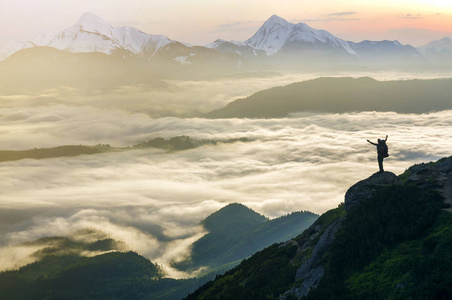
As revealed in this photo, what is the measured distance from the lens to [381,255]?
5109cm

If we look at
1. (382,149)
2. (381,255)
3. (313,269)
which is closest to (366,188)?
(382,149)

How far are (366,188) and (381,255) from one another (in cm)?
1953

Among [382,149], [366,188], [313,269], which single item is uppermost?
[382,149]

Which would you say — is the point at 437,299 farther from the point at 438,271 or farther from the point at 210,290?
the point at 210,290

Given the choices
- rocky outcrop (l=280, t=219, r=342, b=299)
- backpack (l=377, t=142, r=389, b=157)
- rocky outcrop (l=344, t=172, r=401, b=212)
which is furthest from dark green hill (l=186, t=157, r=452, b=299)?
backpack (l=377, t=142, r=389, b=157)

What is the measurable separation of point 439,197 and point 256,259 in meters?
44.1

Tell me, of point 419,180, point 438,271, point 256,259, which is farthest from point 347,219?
point 256,259

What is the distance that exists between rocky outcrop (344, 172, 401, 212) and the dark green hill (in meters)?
0.30

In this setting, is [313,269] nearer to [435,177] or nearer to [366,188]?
[366,188]

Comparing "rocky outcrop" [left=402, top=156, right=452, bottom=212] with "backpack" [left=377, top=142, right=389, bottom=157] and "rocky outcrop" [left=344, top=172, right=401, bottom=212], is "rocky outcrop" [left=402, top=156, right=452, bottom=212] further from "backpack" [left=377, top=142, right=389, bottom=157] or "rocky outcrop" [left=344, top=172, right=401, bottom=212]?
"backpack" [left=377, top=142, right=389, bottom=157]

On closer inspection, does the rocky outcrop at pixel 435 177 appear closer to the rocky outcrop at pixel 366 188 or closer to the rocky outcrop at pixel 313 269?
the rocky outcrop at pixel 366 188

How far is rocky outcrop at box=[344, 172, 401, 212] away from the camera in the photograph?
6844cm

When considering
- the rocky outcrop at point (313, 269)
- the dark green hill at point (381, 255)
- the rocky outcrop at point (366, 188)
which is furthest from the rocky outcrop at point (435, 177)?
the rocky outcrop at point (313, 269)

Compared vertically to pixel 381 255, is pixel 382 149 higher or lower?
higher
